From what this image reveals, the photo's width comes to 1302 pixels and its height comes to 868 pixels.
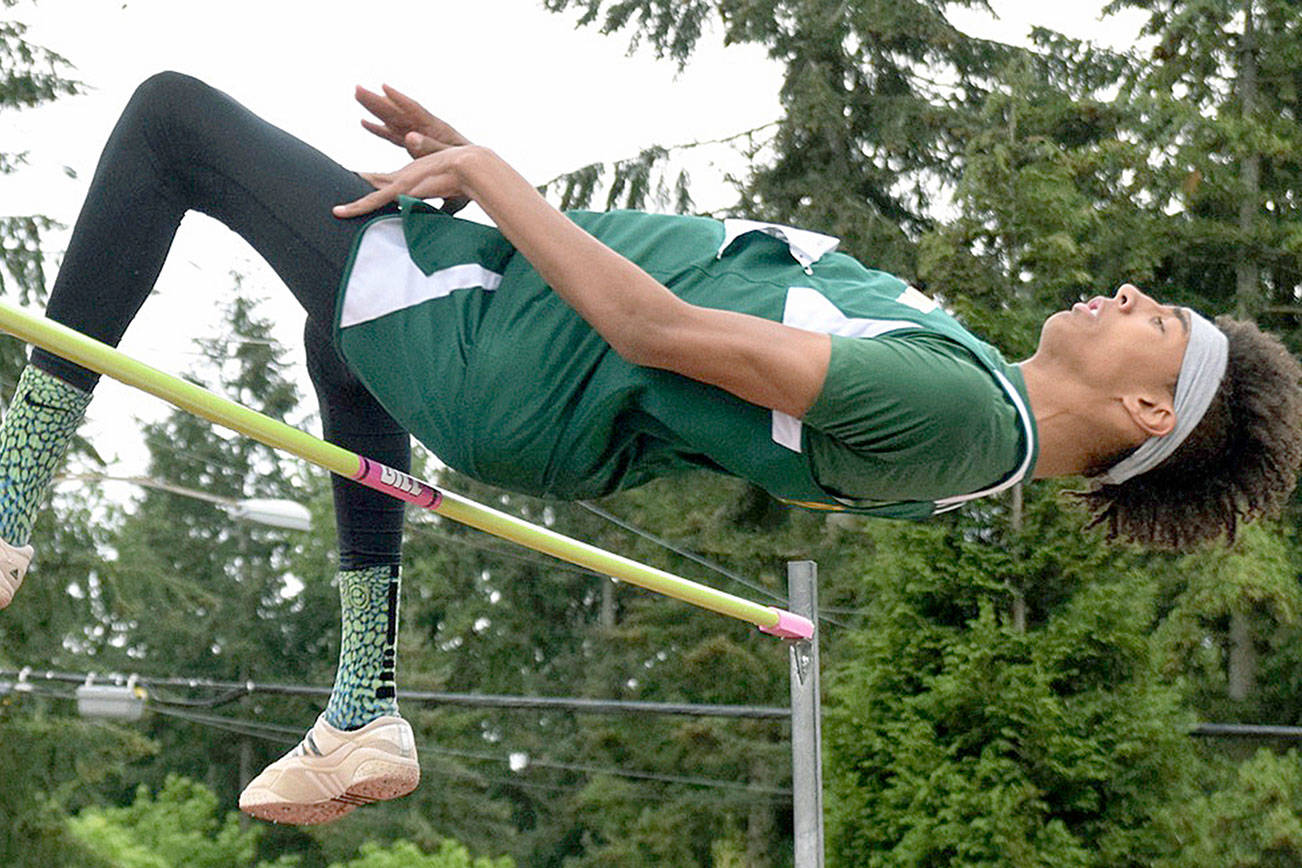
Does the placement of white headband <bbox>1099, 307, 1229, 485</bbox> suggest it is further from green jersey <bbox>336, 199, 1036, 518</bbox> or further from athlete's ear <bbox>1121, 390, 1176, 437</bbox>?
green jersey <bbox>336, 199, 1036, 518</bbox>

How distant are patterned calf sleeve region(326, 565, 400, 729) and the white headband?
106 cm

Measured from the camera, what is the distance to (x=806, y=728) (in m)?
4.30

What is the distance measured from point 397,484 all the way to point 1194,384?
981 mm

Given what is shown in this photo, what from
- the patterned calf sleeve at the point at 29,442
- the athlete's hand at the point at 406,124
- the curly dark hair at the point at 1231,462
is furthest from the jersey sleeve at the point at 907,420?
the patterned calf sleeve at the point at 29,442

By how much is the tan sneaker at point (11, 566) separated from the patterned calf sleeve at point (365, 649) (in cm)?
56

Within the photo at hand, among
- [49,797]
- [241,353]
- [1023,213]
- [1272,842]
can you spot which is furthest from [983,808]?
[241,353]

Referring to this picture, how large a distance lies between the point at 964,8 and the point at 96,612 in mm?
7059

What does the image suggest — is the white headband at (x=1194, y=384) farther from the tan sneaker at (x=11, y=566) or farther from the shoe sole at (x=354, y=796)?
the tan sneaker at (x=11, y=566)

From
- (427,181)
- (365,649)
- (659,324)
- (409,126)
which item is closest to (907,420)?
(659,324)

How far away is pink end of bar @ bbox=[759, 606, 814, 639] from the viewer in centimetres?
354

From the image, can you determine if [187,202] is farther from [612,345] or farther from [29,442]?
[612,345]

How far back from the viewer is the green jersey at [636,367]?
1971 millimetres

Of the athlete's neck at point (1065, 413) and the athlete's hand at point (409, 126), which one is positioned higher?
the athlete's hand at point (409, 126)

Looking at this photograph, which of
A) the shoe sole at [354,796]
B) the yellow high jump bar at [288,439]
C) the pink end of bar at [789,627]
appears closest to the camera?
the yellow high jump bar at [288,439]
